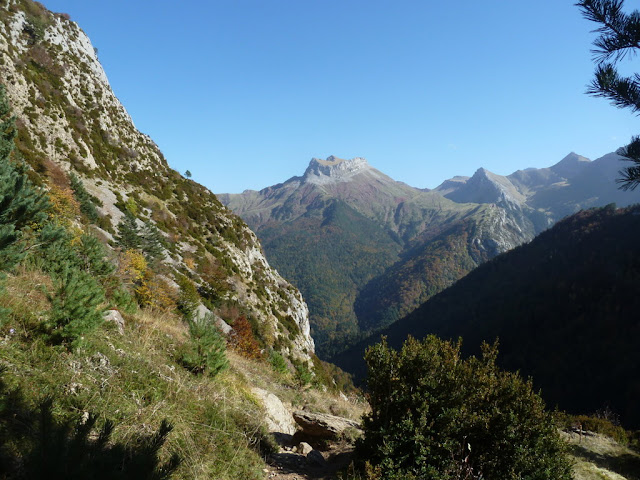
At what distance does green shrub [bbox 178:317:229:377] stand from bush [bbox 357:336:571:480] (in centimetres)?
306

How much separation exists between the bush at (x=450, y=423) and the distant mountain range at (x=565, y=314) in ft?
162

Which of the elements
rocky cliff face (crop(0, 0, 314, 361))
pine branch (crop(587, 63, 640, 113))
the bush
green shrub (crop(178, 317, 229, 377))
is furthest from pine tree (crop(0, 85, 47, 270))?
rocky cliff face (crop(0, 0, 314, 361))

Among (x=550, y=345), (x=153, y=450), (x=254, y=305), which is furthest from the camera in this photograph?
(x=550, y=345)

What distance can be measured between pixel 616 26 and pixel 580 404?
97.0 metres

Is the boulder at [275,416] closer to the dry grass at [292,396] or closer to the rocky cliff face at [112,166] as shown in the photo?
the dry grass at [292,396]

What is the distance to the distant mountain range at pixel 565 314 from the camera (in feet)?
258

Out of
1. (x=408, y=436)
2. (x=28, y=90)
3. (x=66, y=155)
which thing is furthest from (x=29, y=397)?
(x=28, y=90)

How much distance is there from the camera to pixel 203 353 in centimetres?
634

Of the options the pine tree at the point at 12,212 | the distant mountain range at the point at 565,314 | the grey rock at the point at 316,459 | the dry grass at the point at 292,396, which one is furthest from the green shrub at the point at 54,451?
the distant mountain range at the point at 565,314

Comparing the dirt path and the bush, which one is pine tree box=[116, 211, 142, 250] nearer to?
the dirt path

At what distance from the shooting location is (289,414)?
8133mm

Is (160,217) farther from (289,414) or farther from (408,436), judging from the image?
(408,436)

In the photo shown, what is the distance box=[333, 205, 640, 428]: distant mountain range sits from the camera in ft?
258

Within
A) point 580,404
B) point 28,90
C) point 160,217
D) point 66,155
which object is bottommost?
point 580,404
